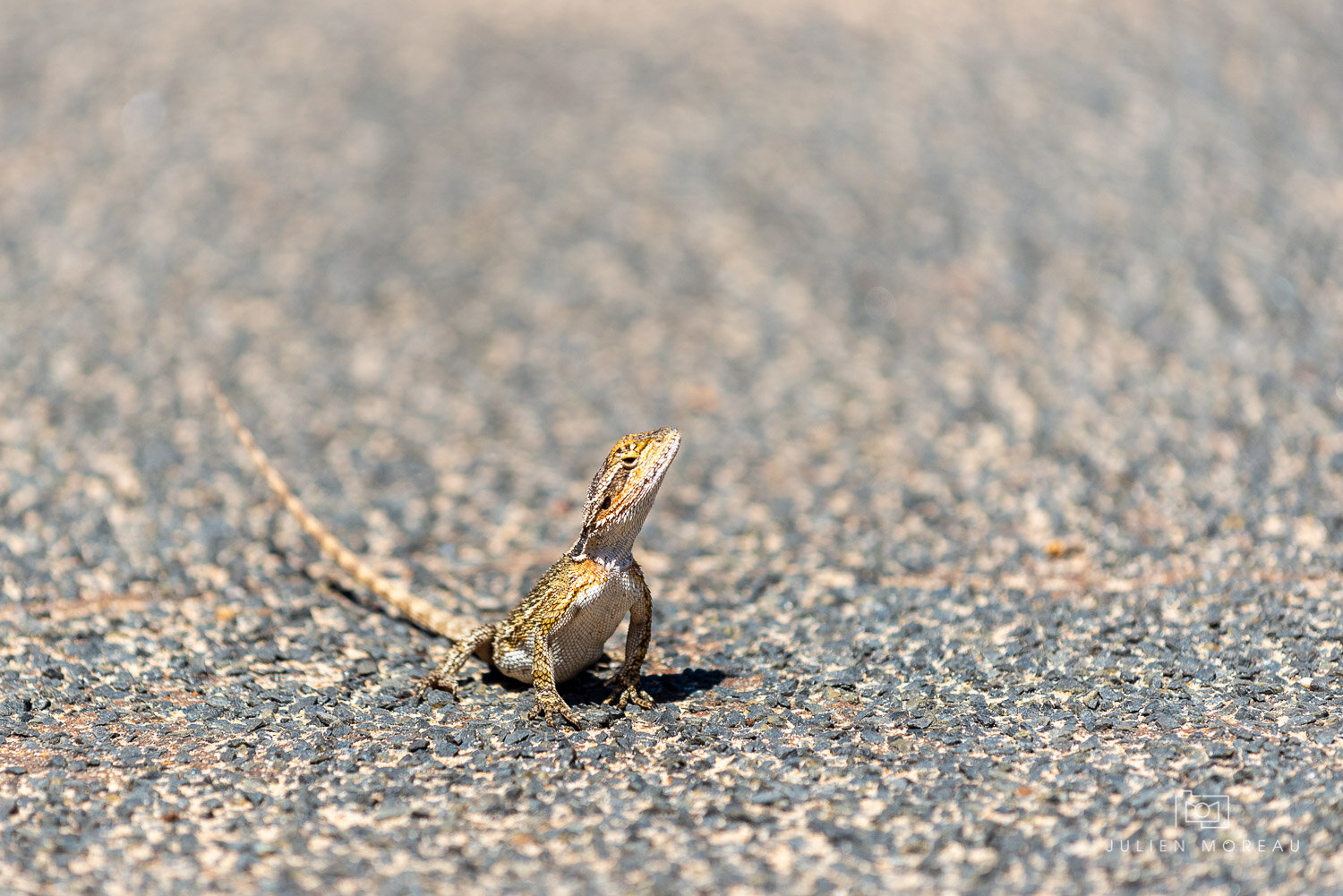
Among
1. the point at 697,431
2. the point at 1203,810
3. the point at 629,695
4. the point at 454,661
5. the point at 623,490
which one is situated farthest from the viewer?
the point at 697,431

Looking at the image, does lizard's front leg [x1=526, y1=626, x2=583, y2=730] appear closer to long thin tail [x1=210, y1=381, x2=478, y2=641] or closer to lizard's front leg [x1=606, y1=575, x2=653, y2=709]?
lizard's front leg [x1=606, y1=575, x2=653, y2=709]

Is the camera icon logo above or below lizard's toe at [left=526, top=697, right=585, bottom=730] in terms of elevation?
below

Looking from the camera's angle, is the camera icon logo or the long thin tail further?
the long thin tail

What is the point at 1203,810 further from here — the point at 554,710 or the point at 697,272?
the point at 697,272

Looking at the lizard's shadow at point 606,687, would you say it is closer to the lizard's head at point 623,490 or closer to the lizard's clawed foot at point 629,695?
the lizard's clawed foot at point 629,695

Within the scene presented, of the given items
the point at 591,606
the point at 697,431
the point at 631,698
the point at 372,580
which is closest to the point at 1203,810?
the point at 631,698

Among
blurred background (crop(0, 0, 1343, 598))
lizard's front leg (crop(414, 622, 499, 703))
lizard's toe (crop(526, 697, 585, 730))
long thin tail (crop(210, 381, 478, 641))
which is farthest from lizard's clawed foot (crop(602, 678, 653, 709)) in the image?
blurred background (crop(0, 0, 1343, 598))
